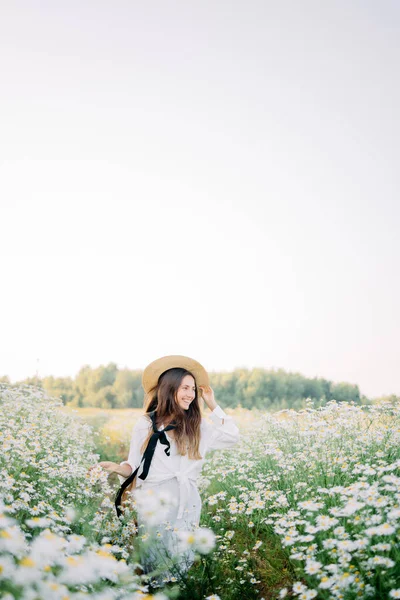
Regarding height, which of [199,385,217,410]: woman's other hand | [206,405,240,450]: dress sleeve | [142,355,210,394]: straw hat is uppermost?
[142,355,210,394]: straw hat

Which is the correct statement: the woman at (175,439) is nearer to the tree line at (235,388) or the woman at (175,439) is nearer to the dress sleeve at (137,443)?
the dress sleeve at (137,443)

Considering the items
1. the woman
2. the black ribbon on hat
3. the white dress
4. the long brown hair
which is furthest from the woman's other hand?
the black ribbon on hat

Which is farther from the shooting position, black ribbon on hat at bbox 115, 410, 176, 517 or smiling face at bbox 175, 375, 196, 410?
smiling face at bbox 175, 375, 196, 410

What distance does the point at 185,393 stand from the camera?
4.73 m

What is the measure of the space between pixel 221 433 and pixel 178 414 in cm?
44

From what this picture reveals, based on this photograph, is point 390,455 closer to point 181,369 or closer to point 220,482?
point 181,369

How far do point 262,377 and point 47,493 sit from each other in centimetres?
1834

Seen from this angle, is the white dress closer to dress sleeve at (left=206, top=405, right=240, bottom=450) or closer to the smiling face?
dress sleeve at (left=206, top=405, right=240, bottom=450)

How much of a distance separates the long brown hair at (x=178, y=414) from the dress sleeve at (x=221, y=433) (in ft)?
0.55

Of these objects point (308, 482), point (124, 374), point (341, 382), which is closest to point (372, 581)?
→ point (308, 482)

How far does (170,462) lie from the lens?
4.59 m

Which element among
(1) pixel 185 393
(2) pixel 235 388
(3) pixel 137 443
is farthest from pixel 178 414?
(2) pixel 235 388

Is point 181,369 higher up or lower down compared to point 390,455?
higher up

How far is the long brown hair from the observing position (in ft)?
15.3
